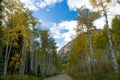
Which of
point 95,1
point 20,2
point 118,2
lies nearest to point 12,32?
point 20,2

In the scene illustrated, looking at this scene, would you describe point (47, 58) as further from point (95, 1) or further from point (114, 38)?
point (95, 1)

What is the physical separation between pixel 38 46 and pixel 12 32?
80.7 feet

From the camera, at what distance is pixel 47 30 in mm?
47594

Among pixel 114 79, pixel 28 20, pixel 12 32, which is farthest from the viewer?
pixel 28 20

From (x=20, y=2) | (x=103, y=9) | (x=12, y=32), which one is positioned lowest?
(x=12, y=32)

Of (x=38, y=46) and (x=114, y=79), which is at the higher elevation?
(x=38, y=46)

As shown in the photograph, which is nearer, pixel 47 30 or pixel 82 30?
pixel 82 30

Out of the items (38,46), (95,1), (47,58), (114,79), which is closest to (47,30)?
(38,46)

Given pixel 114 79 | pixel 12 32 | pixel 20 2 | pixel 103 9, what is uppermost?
pixel 20 2

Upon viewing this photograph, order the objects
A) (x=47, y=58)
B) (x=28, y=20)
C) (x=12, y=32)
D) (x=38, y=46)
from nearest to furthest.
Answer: (x=12, y=32) → (x=28, y=20) → (x=38, y=46) → (x=47, y=58)

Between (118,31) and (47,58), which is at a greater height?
(118,31)

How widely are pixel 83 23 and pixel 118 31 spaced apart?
7695 millimetres

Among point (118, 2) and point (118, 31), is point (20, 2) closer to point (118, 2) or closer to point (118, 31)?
point (118, 2)

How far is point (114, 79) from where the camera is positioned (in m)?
14.6
